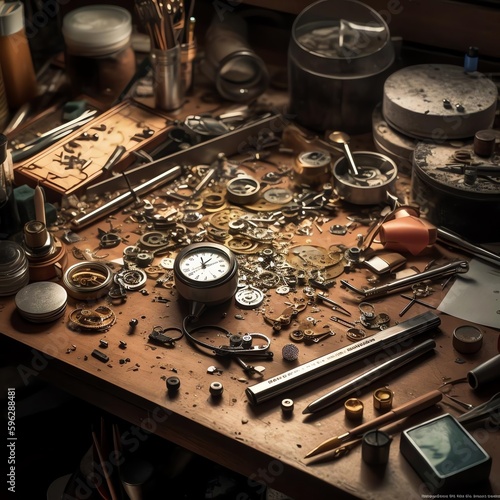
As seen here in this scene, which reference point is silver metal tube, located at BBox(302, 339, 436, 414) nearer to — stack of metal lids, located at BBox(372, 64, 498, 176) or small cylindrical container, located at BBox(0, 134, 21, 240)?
stack of metal lids, located at BBox(372, 64, 498, 176)

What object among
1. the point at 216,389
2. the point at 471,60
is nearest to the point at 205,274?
the point at 216,389

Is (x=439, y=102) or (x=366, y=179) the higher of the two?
(x=439, y=102)

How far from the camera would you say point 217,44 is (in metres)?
2.47

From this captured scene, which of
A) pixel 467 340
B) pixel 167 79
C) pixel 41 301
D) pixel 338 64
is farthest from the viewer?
pixel 167 79

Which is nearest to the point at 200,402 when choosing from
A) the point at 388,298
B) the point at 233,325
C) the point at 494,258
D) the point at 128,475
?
the point at 233,325

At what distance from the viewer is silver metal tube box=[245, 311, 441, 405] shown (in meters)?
1.64

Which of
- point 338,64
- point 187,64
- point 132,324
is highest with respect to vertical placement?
point 338,64

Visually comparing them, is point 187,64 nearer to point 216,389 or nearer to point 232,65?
point 232,65

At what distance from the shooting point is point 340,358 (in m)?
1.70

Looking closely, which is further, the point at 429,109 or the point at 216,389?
the point at 429,109

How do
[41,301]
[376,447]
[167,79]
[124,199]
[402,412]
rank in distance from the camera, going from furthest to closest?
[167,79] → [124,199] → [41,301] → [402,412] → [376,447]

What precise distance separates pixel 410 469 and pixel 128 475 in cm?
66

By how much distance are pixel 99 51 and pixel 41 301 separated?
865 mm

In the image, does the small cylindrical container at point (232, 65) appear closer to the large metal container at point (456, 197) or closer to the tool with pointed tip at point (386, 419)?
the large metal container at point (456, 197)
